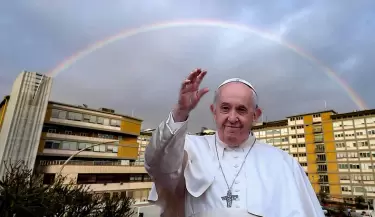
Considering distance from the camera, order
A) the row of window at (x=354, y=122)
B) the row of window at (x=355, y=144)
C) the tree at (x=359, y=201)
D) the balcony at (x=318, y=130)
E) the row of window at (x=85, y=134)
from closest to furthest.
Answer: the row of window at (x=85, y=134) < the tree at (x=359, y=201) < the row of window at (x=355, y=144) < the row of window at (x=354, y=122) < the balcony at (x=318, y=130)

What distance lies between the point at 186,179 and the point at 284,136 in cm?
6582

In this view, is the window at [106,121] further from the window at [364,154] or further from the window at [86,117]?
the window at [364,154]

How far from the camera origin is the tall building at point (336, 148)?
162ft

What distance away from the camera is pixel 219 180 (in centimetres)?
192

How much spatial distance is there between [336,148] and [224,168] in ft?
205

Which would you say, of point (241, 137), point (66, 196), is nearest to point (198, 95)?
point (241, 137)

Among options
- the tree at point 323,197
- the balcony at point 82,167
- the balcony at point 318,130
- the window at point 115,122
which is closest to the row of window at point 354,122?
the balcony at point 318,130

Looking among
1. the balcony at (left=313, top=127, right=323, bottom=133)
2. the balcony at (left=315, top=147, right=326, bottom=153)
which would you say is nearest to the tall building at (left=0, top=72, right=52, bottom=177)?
the balcony at (left=313, top=127, right=323, bottom=133)

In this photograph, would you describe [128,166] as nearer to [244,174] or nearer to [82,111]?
[82,111]

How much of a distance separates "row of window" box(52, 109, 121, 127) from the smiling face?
126ft

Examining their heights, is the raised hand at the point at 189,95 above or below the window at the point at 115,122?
below

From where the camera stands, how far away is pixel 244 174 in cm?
196

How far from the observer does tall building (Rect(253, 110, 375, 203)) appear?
1944 inches

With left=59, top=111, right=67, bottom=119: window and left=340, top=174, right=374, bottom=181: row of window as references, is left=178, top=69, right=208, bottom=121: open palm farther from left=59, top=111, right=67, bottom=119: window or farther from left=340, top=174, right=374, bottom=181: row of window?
left=340, top=174, right=374, bottom=181: row of window
